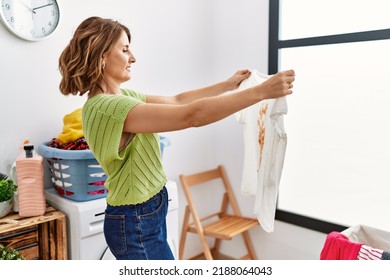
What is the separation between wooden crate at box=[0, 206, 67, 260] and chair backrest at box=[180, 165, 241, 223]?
93 centimetres


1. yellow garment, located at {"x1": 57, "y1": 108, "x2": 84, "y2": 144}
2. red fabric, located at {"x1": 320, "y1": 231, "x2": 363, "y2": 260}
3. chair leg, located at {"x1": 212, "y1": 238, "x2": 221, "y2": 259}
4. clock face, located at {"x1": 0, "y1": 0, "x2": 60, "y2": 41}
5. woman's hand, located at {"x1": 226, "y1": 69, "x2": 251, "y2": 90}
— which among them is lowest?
chair leg, located at {"x1": 212, "y1": 238, "x2": 221, "y2": 259}

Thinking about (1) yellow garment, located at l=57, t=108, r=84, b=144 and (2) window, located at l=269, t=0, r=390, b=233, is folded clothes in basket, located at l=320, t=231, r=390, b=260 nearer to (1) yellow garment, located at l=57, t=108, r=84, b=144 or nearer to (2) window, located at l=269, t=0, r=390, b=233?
(2) window, located at l=269, t=0, r=390, b=233

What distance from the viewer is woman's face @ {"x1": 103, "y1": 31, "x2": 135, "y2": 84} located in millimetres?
1358

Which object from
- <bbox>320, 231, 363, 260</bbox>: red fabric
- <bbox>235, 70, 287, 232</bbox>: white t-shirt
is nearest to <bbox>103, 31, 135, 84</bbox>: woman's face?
<bbox>235, 70, 287, 232</bbox>: white t-shirt

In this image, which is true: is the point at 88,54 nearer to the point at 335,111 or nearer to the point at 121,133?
the point at 121,133

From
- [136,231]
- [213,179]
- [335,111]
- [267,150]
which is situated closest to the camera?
[136,231]

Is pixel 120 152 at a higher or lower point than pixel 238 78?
lower

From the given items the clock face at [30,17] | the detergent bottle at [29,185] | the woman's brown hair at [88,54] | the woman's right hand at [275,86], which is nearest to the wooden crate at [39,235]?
the detergent bottle at [29,185]

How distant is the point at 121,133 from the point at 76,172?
0.65 meters

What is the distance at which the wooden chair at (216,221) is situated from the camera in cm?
248

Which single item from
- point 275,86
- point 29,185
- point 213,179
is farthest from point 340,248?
point 29,185

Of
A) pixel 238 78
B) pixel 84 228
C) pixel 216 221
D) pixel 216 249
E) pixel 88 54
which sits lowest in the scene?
pixel 216 249

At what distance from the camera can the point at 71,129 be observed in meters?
1.87
